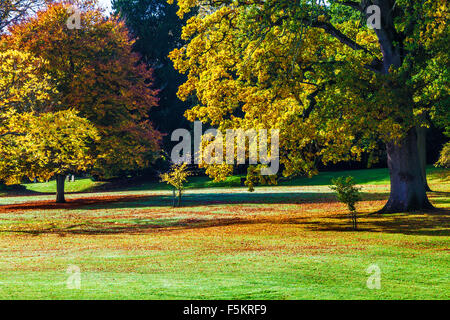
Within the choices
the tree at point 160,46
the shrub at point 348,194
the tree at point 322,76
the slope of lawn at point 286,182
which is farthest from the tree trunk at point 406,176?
the tree at point 160,46

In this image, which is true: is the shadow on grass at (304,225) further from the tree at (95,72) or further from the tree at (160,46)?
the tree at (160,46)

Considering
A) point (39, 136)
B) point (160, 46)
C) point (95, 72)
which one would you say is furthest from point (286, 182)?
point (39, 136)

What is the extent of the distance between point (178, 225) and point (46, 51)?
16998 millimetres

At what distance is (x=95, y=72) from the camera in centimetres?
3316

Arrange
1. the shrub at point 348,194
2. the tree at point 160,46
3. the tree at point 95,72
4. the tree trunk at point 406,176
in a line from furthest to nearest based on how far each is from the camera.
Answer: the tree at point 160,46, the tree at point 95,72, the tree trunk at point 406,176, the shrub at point 348,194

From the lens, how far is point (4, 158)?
19.8 meters

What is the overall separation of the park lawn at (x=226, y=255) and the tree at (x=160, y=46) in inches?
1262

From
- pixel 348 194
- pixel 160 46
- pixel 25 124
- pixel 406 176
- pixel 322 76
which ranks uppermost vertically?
pixel 160 46

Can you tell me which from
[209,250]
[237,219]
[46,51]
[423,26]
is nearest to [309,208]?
[237,219]

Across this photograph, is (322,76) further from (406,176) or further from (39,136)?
(39,136)

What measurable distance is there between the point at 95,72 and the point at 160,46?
2657 cm

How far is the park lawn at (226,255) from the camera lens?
8.09 meters

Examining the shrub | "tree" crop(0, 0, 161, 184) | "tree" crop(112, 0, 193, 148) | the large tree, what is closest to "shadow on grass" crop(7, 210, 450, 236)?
the shrub
